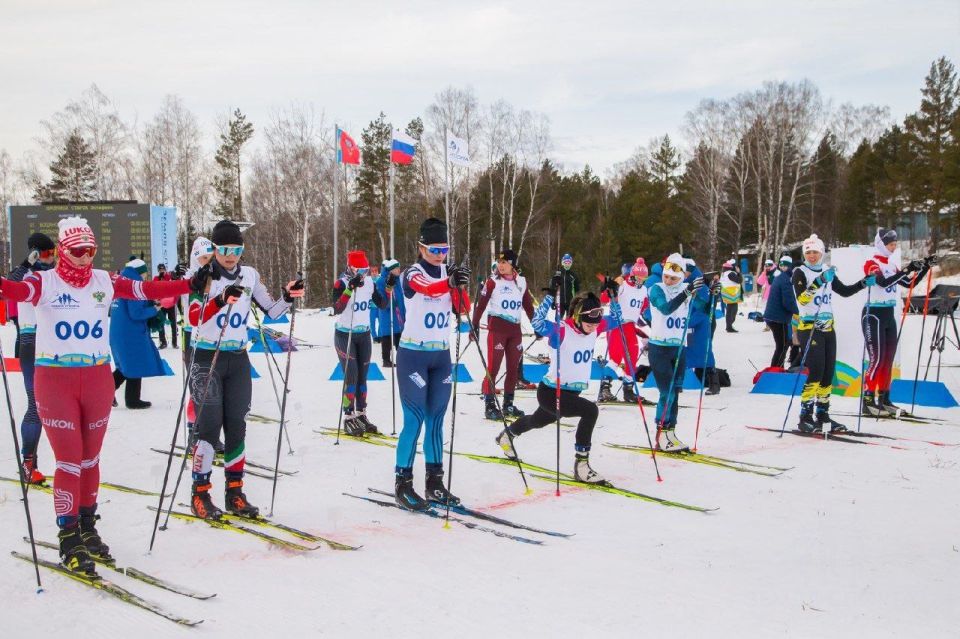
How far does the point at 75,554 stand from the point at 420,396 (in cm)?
226

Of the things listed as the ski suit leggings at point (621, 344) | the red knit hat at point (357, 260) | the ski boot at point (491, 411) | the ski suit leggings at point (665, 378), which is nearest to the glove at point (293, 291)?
the red knit hat at point (357, 260)

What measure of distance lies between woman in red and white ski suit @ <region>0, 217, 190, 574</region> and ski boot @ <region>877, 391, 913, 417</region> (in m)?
8.12

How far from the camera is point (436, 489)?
5.43 metres

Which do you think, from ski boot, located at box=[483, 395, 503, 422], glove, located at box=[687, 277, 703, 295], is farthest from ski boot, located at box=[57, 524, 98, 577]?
ski boot, located at box=[483, 395, 503, 422]

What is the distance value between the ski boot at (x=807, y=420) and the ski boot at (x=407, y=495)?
14.8 feet

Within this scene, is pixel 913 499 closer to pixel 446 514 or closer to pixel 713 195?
pixel 446 514

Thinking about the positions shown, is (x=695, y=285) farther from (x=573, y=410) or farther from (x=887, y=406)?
(x=887, y=406)

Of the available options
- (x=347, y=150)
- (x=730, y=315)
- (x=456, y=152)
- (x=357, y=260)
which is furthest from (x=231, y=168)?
(x=357, y=260)

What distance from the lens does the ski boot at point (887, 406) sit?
8.69 meters

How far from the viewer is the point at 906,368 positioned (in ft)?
41.3

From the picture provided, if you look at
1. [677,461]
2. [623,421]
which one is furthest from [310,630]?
[623,421]

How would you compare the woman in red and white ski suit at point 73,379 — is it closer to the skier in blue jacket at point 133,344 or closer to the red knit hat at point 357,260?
the red knit hat at point 357,260

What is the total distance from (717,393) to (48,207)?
22.5 metres

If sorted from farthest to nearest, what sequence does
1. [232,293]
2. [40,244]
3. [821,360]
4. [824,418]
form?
[824,418], [821,360], [40,244], [232,293]
